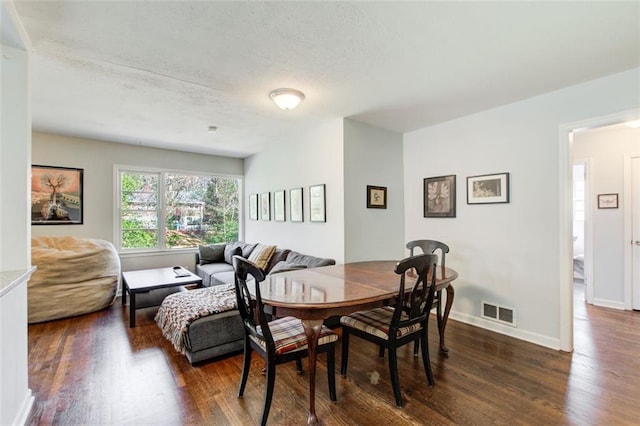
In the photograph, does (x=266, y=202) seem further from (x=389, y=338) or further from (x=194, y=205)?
(x=389, y=338)

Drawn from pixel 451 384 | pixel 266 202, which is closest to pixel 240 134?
pixel 266 202

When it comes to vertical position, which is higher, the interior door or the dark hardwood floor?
the interior door

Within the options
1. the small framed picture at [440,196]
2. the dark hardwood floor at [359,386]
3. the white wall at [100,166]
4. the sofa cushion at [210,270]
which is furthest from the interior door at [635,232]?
the white wall at [100,166]

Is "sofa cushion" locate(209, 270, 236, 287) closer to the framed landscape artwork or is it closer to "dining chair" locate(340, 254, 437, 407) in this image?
"dining chair" locate(340, 254, 437, 407)

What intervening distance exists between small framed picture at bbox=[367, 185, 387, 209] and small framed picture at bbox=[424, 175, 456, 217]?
1.79ft

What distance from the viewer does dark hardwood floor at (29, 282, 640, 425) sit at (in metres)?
1.87

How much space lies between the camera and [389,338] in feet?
6.51

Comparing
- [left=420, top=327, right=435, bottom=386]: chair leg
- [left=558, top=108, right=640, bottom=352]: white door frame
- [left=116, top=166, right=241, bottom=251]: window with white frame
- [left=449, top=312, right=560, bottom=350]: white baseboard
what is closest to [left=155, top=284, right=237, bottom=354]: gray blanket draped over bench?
[left=420, top=327, right=435, bottom=386]: chair leg

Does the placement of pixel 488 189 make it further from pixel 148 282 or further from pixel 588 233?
pixel 148 282

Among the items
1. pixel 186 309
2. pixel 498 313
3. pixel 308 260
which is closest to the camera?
pixel 186 309

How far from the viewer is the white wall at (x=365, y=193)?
3.58 meters

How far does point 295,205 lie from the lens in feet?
14.4

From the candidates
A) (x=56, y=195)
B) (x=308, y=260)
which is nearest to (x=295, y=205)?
(x=308, y=260)

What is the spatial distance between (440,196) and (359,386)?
2.49 meters
